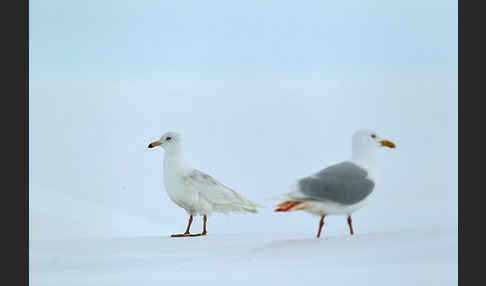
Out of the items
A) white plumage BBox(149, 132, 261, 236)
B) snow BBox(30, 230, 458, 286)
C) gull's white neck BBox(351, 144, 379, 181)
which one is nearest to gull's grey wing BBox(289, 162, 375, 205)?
gull's white neck BBox(351, 144, 379, 181)

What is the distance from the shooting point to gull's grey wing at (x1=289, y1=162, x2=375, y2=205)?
10.6 feet

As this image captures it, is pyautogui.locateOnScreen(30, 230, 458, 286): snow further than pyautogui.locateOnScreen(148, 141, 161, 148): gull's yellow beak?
No

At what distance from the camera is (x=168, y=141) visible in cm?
344

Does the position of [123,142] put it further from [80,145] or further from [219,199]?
[219,199]

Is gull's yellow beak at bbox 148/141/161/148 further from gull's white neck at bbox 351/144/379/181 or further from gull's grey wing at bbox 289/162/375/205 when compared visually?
gull's white neck at bbox 351/144/379/181

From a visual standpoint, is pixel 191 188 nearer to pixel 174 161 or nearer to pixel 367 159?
pixel 174 161

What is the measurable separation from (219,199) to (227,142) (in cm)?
31

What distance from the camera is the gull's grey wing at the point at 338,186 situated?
10.6 ft

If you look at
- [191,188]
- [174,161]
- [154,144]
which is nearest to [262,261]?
[191,188]

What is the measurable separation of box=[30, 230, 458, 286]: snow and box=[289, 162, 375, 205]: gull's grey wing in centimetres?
19

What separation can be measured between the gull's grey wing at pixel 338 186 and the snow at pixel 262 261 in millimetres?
193

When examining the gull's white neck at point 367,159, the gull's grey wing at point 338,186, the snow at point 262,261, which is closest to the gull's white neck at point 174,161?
the snow at point 262,261

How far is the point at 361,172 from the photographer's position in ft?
10.7

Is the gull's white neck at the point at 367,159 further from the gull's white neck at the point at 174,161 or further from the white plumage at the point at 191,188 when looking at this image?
the gull's white neck at the point at 174,161
